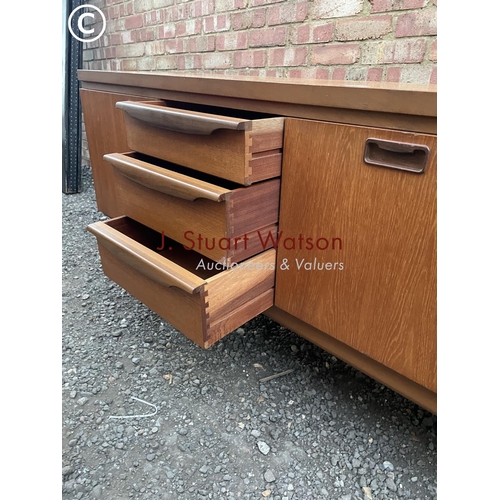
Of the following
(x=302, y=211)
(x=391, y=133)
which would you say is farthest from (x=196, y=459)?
(x=391, y=133)

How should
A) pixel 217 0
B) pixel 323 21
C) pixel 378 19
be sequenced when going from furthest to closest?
pixel 217 0 < pixel 323 21 < pixel 378 19

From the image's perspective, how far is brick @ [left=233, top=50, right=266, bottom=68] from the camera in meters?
1.39

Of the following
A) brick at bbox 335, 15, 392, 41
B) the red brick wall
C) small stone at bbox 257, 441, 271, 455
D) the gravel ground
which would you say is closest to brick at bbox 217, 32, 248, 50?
the red brick wall

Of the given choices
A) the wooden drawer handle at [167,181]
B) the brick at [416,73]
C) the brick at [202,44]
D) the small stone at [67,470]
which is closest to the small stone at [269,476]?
the small stone at [67,470]

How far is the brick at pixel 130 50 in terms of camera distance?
1958 mm

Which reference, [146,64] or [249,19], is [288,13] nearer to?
[249,19]

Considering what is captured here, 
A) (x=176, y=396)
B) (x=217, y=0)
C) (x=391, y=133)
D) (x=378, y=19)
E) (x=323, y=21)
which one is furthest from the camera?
(x=217, y=0)

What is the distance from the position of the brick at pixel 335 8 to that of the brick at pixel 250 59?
10.1 inches

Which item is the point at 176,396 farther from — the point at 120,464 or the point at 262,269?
the point at 262,269

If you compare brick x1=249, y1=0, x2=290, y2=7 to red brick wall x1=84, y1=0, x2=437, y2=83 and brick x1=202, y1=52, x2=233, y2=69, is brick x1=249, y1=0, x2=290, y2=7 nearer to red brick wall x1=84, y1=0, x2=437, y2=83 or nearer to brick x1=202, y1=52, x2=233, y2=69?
red brick wall x1=84, y1=0, x2=437, y2=83

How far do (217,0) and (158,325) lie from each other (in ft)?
4.05

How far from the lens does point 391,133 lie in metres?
0.55

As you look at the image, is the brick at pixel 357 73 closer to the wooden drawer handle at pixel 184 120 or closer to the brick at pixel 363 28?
the brick at pixel 363 28

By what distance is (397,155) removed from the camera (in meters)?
0.56
